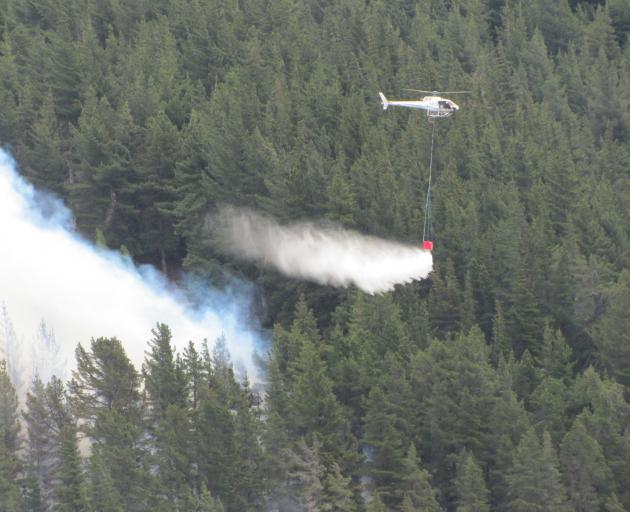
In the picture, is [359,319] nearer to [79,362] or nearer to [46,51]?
[79,362]

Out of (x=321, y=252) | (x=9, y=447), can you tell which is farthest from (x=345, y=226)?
(x=9, y=447)

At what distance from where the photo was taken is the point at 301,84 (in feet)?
317

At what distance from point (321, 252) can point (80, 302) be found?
10.8 meters

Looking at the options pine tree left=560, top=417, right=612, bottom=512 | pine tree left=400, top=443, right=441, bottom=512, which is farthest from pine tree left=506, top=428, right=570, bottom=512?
pine tree left=400, top=443, right=441, bottom=512

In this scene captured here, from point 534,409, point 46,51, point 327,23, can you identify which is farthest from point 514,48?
point 534,409

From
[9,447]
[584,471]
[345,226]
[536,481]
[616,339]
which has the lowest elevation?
[536,481]

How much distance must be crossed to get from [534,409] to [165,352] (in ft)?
47.0

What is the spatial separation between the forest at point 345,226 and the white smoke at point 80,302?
1.95m

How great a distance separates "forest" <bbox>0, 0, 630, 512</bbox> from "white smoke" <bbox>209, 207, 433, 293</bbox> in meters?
0.58

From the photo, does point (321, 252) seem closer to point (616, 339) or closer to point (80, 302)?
point (80, 302)

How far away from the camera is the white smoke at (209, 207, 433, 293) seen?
251 ft

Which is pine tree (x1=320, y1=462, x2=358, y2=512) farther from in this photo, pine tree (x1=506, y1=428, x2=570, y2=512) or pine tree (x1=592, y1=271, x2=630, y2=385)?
pine tree (x1=592, y1=271, x2=630, y2=385)

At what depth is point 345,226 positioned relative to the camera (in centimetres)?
7894

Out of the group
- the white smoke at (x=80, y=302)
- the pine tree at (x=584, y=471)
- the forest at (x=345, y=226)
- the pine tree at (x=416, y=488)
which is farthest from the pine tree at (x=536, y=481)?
the white smoke at (x=80, y=302)
